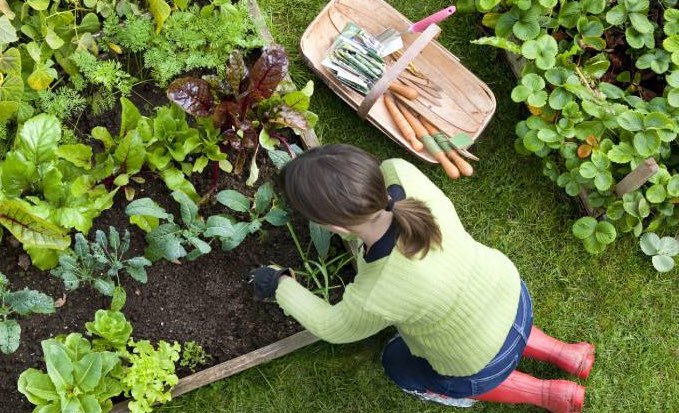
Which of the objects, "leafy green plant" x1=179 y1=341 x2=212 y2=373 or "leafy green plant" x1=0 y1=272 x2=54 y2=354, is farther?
"leafy green plant" x1=179 y1=341 x2=212 y2=373

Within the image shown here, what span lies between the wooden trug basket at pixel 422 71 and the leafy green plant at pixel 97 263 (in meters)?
1.09

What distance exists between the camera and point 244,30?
314cm

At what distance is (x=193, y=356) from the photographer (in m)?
3.03

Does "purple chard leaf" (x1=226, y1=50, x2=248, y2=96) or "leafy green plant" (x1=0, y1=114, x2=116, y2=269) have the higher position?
"purple chard leaf" (x1=226, y1=50, x2=248, y2=96)

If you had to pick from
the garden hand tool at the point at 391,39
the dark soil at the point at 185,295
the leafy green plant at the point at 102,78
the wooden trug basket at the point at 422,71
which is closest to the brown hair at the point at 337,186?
the dark soil at the point at 185,295

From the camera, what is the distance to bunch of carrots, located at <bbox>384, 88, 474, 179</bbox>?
3352 millimetres

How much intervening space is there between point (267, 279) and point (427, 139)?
3.06ft

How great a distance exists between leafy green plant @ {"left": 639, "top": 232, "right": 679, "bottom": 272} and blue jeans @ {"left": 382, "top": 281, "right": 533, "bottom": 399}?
2.67 ft

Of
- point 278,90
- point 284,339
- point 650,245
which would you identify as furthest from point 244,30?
point 650,245

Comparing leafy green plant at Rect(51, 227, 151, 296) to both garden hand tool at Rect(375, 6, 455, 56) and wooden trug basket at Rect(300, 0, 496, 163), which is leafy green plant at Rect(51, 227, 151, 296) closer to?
wooden trug basket at Rect(300, 0, 496, 163)

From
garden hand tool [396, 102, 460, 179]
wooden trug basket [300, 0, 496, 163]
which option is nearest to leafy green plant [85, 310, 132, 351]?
wooden trug basket [300, 0, 496, 163]

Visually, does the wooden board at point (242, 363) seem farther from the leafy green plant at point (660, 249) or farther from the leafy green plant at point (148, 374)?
the leafy green plant at point (660, 249)

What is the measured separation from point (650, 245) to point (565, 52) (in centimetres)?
92

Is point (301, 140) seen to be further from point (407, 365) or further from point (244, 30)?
point (407, 365)
